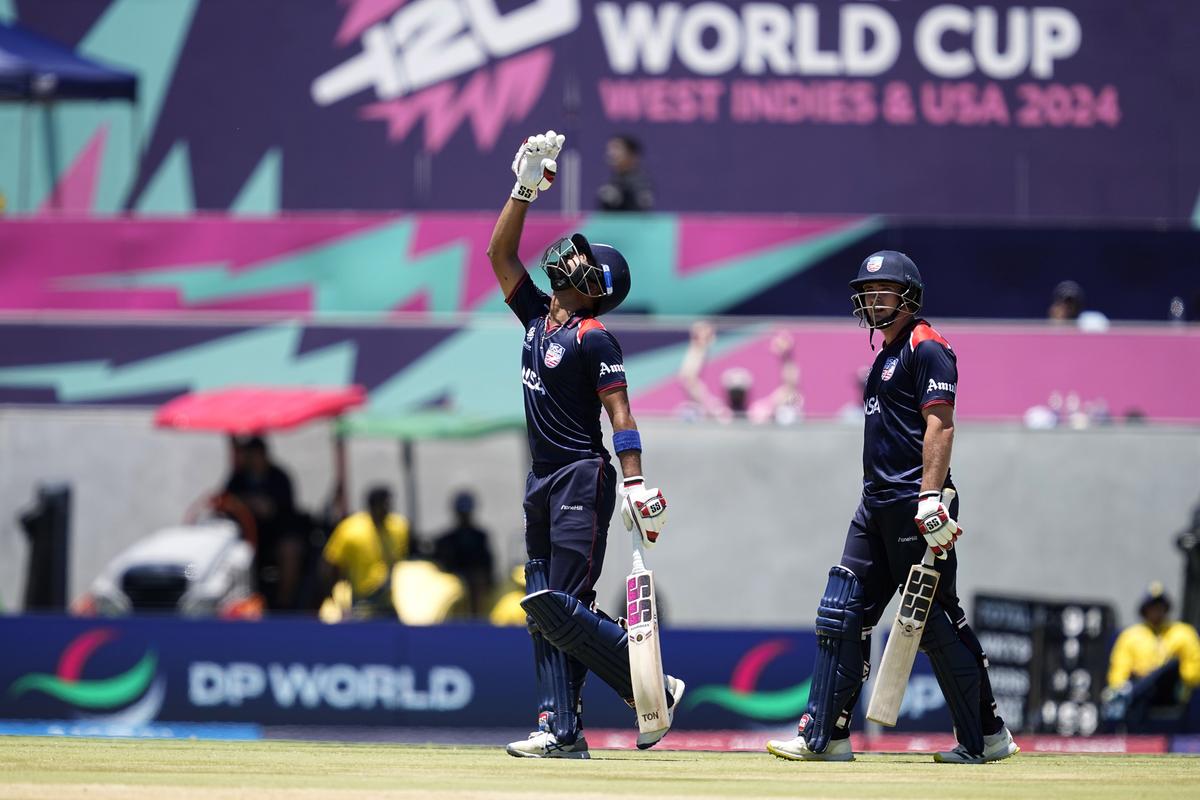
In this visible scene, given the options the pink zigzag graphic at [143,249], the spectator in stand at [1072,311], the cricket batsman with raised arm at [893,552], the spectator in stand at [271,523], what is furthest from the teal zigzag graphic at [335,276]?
the cricket batsman with raised arm at [893,552]

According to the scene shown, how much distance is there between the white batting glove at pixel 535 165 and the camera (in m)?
9.52

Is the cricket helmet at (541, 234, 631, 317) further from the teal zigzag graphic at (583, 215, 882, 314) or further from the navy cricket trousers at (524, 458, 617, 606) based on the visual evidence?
the teal zigzag graphic at (583, 215, 882, 314)

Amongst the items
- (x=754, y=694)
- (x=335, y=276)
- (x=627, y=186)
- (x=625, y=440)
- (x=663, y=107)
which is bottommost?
(x=754, y=694)

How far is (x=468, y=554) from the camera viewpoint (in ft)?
59.2

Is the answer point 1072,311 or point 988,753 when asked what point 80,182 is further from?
point 988,753

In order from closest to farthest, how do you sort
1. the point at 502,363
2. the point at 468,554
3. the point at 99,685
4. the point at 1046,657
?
the point at 99,685, the point at 1046,657, the point at 468,554, the point at 502,363

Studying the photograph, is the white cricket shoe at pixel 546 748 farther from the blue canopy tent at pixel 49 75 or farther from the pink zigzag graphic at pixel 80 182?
the pink zigzag graphic at pixel 80 182

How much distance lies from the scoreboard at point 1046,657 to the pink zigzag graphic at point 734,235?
510 centimetres

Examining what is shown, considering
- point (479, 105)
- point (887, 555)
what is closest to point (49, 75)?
point (479, 105)

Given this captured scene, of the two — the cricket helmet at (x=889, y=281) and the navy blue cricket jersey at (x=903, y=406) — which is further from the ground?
the cricket helmet at (x=889, y=281)

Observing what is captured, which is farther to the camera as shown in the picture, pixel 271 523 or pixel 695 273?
pixel 695 273

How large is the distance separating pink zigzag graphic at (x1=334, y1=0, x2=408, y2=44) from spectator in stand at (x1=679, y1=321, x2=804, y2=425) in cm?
560

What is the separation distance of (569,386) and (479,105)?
13709 mm

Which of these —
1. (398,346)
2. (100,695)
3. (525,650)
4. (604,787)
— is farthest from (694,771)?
(398,346)
